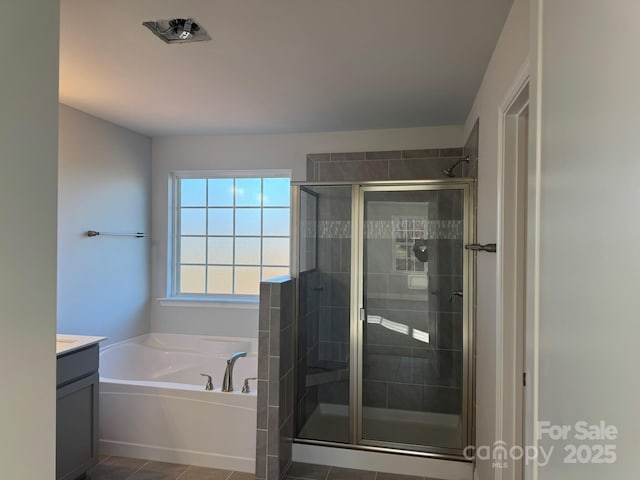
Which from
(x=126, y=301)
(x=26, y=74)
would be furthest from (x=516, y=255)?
(x=126, y=301)

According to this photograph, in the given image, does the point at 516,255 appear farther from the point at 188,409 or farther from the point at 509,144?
the point at 188,409

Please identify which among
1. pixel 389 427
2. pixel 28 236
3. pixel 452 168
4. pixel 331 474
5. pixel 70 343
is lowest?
pixel 331 474

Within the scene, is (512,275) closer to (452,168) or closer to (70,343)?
(452,168)

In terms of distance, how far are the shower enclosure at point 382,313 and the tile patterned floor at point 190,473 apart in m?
0.18

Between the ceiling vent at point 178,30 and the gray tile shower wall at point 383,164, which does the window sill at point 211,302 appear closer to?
the gray tile shower wall at point 383,164

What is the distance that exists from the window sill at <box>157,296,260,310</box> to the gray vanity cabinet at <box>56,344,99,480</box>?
142 cm

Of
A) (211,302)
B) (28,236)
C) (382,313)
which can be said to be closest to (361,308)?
(382,313)

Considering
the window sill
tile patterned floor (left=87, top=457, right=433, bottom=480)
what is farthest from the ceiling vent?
tile patterned floor (left=87, top=457, right=433, bottom=480)

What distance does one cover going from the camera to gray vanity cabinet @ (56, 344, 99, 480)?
7.33 ft

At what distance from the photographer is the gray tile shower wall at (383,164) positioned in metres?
3.49

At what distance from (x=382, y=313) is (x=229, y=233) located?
1.78 meters

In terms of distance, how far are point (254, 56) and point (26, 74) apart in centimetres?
129

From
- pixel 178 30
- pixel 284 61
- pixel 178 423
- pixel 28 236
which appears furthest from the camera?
pixel 178 423

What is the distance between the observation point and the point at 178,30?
1.88 meters
